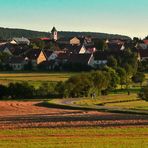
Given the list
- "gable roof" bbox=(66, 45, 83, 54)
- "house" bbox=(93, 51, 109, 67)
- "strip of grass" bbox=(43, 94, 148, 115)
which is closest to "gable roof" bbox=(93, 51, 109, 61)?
"house" bbox=(93, 51, 109, 67)

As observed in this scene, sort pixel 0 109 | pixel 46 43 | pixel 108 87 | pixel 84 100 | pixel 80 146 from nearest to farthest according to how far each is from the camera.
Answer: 1. pixel 80 146
2. pixel 0 109
3. pixel 84 100
4. pixel 108 87
5. pixel 46 43

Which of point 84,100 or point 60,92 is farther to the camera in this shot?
point 60,92

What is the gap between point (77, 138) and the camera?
86.1 feet

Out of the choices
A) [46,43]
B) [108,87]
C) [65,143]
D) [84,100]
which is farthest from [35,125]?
[46,43]

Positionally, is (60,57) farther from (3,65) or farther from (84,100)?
(84,100)

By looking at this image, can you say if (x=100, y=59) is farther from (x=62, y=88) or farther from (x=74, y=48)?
(x=62, y=88)

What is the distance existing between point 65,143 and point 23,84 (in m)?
39.0

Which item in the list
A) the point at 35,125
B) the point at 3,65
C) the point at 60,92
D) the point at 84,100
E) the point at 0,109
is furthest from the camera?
the point at 3,65

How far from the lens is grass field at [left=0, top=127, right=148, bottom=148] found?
23906mm

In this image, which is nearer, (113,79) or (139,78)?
(113,79)

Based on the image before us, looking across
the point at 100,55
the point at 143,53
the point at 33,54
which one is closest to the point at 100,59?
the point at 100,55

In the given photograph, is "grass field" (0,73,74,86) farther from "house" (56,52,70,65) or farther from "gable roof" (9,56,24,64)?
"gable roof" (9,56,24,64)

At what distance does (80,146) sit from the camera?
23.5 meters

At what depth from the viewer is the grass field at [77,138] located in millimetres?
23906
